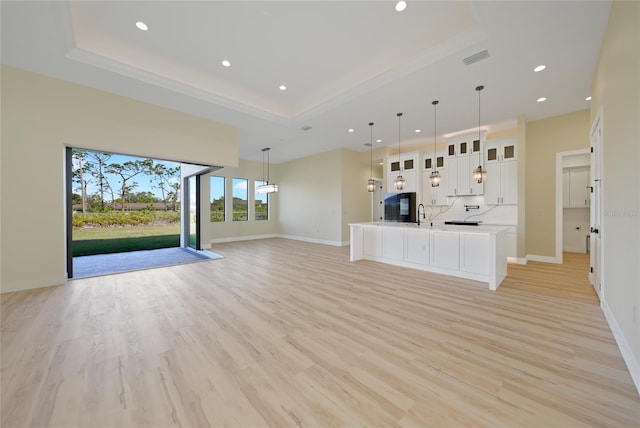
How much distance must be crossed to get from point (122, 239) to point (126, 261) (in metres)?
3.86

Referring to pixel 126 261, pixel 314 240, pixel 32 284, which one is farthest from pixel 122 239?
pixel 314 240

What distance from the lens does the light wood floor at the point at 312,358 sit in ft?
4.86

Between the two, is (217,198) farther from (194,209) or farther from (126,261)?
(126,261)

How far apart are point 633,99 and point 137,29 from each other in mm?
5511

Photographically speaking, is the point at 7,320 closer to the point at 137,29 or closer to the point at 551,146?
the point at 137,29

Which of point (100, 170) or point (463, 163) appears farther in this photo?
point (100, 170)

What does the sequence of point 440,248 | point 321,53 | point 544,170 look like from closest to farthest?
point 321,53 < point 440,248 < point 544,170

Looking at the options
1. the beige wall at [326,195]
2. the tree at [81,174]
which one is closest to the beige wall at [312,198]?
the beige wall at [326,195]

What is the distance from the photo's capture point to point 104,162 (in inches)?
288

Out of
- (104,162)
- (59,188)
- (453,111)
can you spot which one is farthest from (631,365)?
(104,162)

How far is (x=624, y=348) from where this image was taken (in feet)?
6.73

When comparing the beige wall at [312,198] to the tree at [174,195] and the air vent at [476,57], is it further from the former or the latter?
the air vent at [476,57]

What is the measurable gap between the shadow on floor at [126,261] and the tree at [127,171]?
221 cm

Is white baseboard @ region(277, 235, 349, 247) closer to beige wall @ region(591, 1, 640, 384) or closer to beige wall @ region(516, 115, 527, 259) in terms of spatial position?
beige wall @ region(516, 115, 527, 259)
